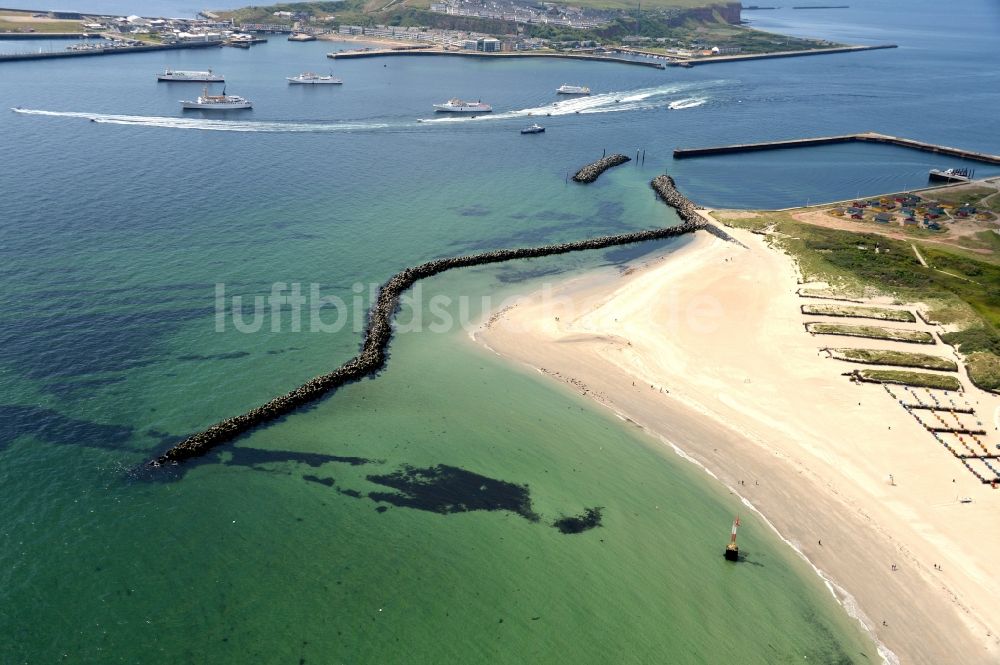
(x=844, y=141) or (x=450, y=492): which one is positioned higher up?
(x=844, y=141)

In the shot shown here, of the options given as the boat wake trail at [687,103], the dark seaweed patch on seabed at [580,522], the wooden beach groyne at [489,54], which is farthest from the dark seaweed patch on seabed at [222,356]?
the wooden beach groyne at [489,54]

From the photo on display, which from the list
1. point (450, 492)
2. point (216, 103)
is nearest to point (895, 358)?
point (450, 492)

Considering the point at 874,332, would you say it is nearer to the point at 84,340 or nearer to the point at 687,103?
→ the point at 84,340

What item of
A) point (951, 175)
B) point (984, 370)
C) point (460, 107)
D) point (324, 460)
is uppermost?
point (460, 107)

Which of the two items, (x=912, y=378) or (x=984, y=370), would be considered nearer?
(x=912, y=378)

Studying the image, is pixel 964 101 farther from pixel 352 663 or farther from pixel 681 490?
pixel 352 663

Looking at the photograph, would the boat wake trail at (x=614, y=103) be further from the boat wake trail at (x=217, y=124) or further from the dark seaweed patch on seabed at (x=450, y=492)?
the dark seaweed patch on seabed at (x=450, y=492)
